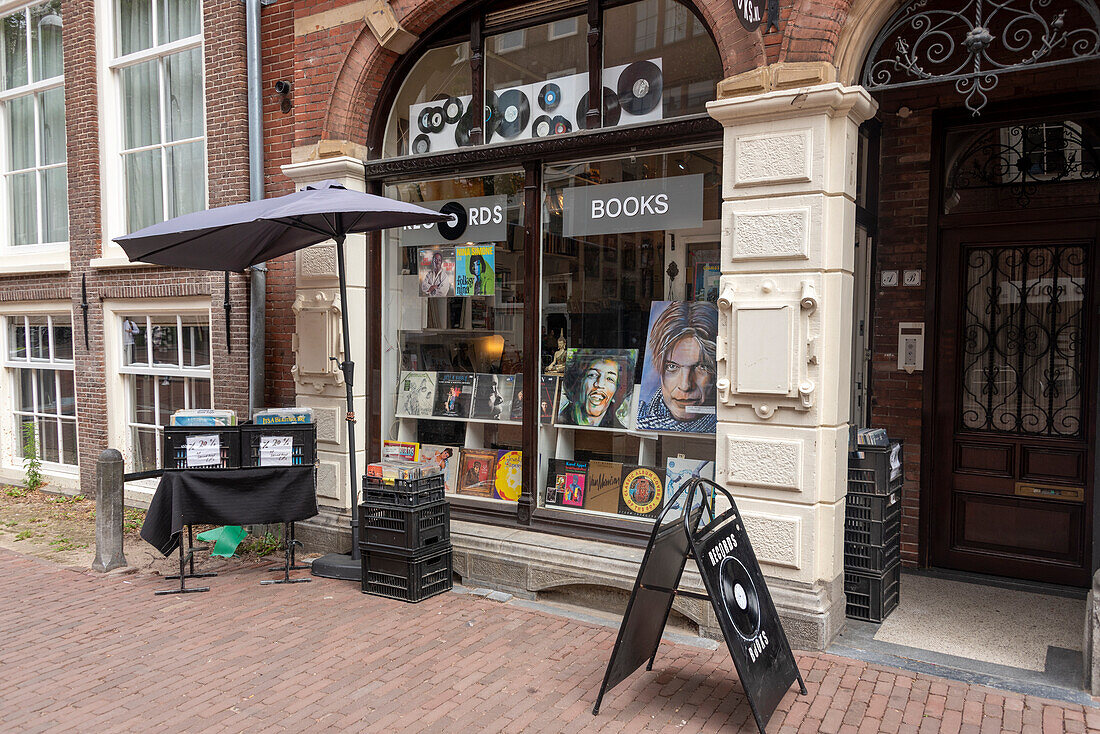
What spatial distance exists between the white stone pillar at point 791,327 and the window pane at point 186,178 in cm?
578

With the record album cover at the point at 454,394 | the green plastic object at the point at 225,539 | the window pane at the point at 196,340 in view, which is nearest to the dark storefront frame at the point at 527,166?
the record album cover at the point at 454,394

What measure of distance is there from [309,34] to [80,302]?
461cm

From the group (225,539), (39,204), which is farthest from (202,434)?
(39,204)

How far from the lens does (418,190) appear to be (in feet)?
22.6

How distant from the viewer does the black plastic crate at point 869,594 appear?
17.0 feet

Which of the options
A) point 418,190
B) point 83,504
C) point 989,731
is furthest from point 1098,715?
point 83,504

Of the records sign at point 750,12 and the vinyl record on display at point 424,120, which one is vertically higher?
the records sign at point 750,12

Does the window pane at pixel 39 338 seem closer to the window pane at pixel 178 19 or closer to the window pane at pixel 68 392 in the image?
the window pane at pixel 68 392

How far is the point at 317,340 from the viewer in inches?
270

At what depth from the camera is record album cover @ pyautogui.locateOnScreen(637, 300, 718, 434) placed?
5582 millimetres

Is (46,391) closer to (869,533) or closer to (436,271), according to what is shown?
(436,271)

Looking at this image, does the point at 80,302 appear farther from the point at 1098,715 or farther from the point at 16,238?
the point at 1098,715

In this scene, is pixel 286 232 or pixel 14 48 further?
pixel 14 48

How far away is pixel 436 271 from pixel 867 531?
3.94 metres
